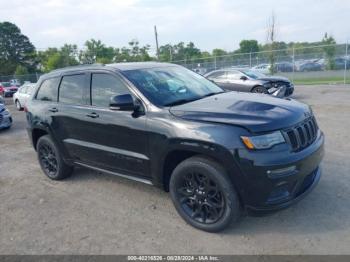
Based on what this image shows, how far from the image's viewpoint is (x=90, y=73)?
4613 mm

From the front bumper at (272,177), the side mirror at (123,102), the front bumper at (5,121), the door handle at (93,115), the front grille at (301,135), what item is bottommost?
the front bumper at (5,121)

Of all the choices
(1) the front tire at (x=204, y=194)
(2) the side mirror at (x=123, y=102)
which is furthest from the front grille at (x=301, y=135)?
(2) the side mirror at (x=123, y=102)

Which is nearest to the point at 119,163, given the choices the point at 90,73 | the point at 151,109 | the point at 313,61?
the point at 151,109

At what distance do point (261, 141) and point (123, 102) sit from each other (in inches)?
64.4

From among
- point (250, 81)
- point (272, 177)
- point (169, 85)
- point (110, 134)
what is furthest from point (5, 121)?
point (272, 177)

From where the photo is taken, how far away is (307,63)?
23.5 m

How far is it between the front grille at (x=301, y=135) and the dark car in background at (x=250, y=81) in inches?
364

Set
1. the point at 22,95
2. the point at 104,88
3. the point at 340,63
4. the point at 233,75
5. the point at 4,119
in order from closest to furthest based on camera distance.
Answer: the point at 104,88
the point at 4,119
the point at 233,75
the point at 22,95
the point at 340,63

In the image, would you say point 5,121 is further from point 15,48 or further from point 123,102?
point 15,48

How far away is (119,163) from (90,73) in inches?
54.2

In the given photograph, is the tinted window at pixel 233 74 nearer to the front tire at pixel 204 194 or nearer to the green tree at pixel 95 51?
the front tire at pixel 204 194

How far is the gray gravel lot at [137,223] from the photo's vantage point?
3.32 meters

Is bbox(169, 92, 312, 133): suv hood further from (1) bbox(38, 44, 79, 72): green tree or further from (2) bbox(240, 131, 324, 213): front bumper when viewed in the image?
(1) bbox(38, 44, 79, 72): green tree

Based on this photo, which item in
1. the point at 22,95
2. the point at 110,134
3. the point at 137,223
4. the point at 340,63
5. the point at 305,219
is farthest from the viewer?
the point at 340,63
